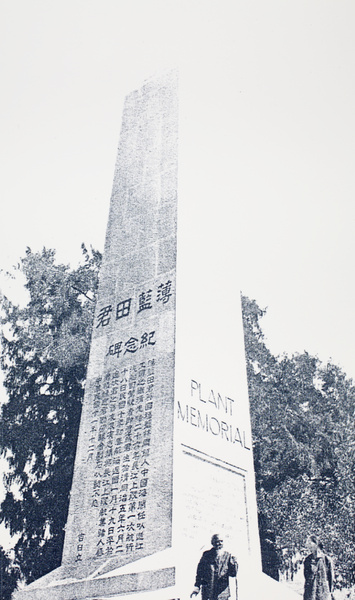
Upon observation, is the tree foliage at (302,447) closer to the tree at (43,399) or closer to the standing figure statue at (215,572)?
the tree at (43,399)

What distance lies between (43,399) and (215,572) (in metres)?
6.90

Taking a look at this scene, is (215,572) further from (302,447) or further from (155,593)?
(302,447)

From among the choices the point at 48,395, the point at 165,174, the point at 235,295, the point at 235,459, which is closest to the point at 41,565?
the point at 48,395

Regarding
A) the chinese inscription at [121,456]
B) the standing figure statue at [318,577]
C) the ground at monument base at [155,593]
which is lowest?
the ground at monument base at [155,593]

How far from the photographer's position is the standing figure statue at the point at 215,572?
4676 mm

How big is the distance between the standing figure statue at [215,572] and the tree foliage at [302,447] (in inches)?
231

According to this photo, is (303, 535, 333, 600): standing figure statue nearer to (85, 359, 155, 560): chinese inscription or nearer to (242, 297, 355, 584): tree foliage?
(85, 359, 155, 560): chinese inscription

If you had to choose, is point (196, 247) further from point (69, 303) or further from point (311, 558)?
point (69, 303)

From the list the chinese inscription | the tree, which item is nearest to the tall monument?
the chinese inscription

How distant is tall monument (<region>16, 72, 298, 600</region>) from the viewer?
506cm

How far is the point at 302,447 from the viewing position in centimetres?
1115

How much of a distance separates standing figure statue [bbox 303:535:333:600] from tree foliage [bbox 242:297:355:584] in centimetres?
493

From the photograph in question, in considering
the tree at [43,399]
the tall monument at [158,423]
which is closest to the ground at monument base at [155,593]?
the tall monument at [158,423]

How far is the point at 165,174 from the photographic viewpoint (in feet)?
26.0
